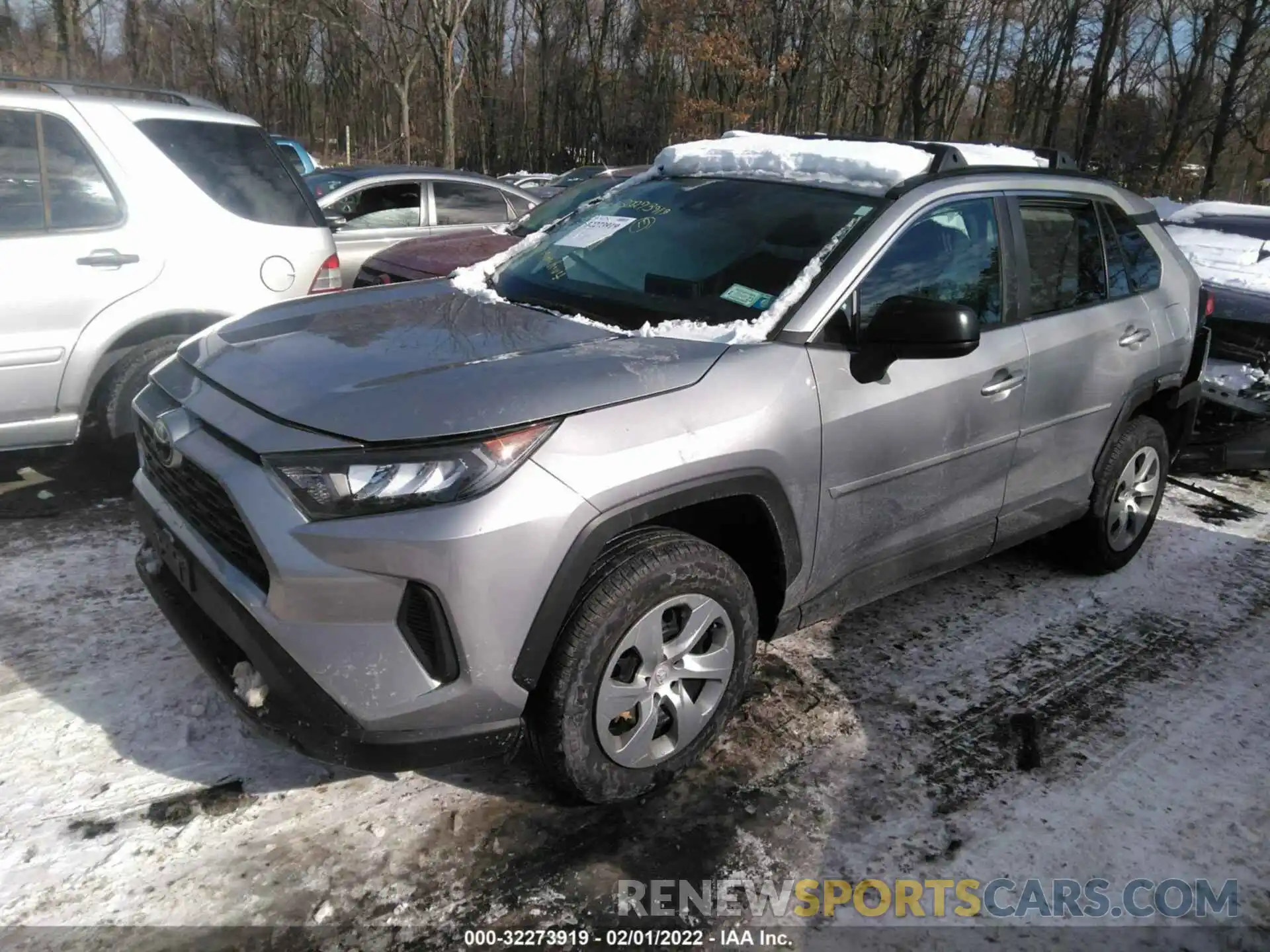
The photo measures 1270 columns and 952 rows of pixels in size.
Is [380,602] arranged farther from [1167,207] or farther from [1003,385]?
[1167,207]

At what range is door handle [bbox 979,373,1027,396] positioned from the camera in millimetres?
3447

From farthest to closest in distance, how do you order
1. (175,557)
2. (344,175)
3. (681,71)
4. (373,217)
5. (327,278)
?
(681,71)
(344,175)
(373,217)
(327,278)
(175,557)

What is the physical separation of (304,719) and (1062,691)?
8.83ft

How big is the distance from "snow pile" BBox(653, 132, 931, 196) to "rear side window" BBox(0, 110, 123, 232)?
260cm

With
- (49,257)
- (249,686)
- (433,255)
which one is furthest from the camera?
(433,255)

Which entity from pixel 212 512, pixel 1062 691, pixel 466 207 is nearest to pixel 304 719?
pixel 212 512

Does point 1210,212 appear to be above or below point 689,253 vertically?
above

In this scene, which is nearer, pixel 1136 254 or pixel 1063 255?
pixel 1063 255

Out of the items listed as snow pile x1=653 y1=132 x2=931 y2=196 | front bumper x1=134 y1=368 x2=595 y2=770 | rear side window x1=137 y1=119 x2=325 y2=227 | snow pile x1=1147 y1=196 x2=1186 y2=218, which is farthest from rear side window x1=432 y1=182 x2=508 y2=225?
front bumper x1=134 y1=368 x2=595 y2=770

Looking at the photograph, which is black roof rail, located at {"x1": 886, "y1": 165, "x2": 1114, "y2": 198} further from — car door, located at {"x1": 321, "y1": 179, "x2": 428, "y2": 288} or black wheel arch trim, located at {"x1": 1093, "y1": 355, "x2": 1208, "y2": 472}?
car door, located at {"x1": 321, "y1": 179, "x2": 428, "y2": 288}

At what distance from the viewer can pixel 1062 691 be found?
3596mm

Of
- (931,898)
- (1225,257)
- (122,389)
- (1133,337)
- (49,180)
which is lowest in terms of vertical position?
(931,898)

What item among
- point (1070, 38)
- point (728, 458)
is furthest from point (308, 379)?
point (1070, 38)

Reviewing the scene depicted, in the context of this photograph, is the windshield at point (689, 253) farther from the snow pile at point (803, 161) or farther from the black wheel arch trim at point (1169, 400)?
the black wheel arch trim at point (1169, 400)
